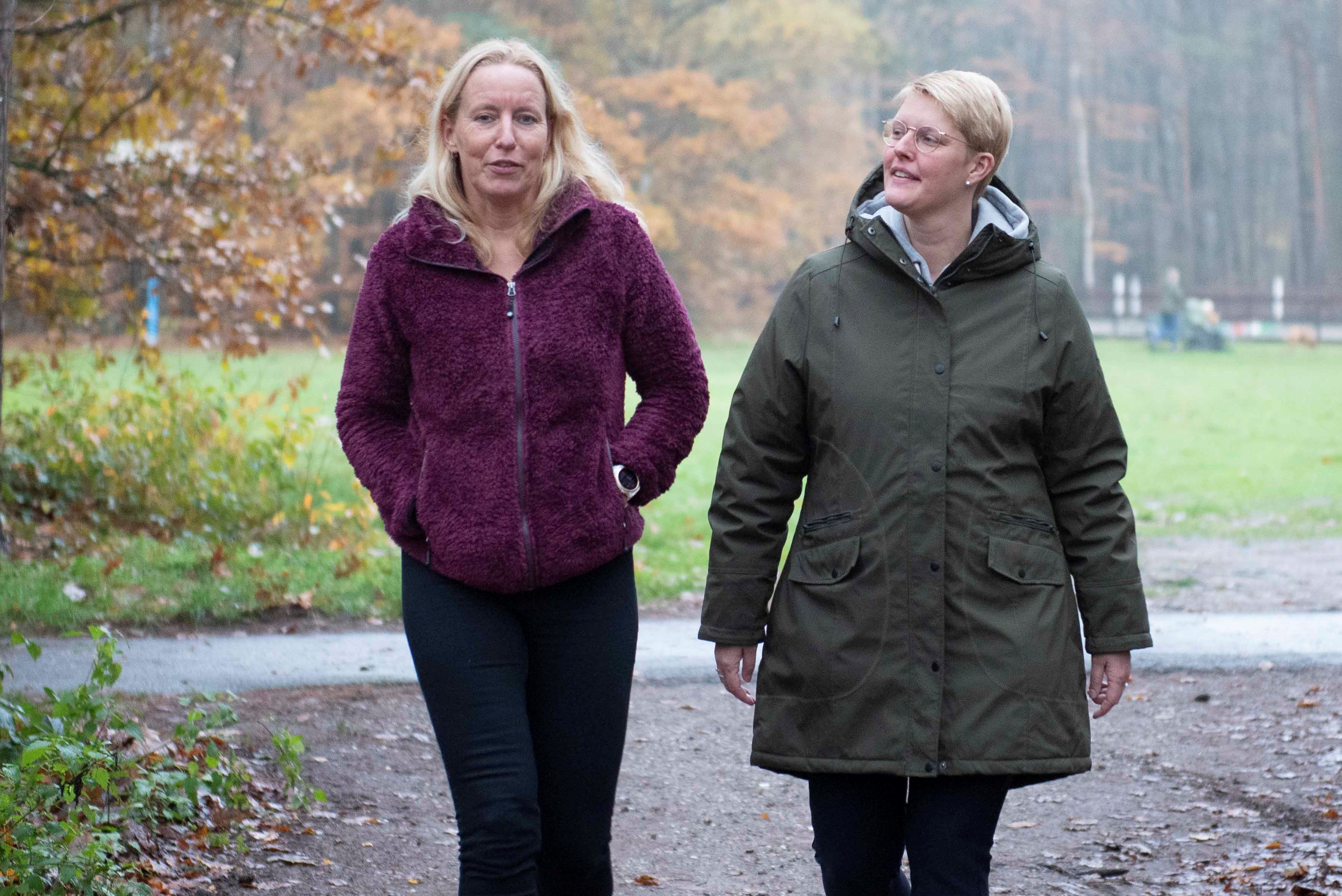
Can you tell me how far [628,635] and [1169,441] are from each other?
1725 cm

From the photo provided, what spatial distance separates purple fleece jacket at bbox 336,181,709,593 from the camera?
9.86 feet

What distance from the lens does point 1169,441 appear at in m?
19.2

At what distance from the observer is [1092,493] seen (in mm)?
2980

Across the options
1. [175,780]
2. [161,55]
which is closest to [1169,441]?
[161,55]

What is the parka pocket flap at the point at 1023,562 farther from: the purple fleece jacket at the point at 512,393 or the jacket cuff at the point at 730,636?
the purple fleece jacket at the point at 512,393

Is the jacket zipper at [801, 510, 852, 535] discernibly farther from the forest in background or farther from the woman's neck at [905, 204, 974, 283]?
the forest in background

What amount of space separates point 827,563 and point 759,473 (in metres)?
0.24

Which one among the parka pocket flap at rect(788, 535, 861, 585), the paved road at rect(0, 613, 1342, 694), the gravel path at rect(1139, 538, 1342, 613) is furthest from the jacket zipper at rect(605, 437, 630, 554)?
the gravel path at rect(1139, 538, 1342, 613)

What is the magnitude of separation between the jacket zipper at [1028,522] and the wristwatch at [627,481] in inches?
30.1

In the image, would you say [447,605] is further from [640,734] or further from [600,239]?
[640,734]

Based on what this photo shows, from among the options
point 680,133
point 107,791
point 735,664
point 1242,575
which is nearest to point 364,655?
point 107,791

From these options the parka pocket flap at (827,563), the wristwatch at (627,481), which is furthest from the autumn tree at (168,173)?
the parka pocket flap at (827,563)

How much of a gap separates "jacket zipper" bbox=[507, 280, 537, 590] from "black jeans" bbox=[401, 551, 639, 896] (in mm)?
92

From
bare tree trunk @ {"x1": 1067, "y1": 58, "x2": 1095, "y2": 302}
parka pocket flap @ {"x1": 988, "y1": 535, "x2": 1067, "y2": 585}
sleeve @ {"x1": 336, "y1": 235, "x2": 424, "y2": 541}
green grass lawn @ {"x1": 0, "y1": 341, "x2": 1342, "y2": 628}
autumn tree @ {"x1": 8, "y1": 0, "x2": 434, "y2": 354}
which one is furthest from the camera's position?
bare tree trunk @ {"x1": 1067, "y1": 58, "x2": 1095, "y2": 302}
